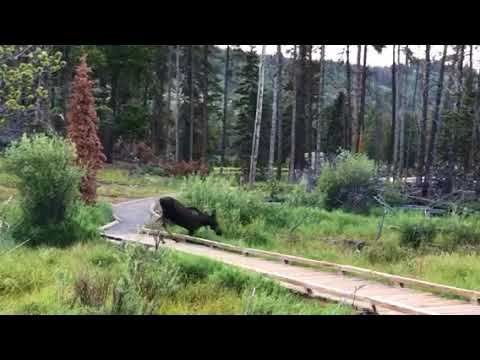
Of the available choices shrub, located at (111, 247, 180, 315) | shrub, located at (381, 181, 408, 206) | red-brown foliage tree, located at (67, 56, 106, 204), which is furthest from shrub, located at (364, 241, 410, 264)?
shrub, located at (381, 181, 408, 206)

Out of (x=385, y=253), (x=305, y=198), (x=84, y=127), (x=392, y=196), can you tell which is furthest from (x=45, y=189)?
(x=392, y=196)

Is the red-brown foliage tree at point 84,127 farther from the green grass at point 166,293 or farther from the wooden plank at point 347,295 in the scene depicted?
the wooden plank at point 347,295

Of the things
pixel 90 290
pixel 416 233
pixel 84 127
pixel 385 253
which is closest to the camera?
pixel 90 290

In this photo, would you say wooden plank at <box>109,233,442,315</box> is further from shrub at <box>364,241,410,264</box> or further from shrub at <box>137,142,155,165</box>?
shrub at <box>137,142,155,165</box>

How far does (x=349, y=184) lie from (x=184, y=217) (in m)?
6.98

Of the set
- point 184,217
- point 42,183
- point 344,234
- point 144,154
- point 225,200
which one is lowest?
point 344,234

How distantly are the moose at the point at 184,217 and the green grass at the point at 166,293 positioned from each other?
125 inches

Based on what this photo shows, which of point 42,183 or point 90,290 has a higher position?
point 42,183

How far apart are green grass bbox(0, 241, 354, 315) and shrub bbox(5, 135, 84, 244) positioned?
7.66 feet

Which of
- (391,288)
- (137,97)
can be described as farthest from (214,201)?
(137,97)

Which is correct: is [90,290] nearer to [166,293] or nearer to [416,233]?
[166,293]

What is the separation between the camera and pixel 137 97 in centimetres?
3403

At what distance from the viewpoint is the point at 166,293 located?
238 inches

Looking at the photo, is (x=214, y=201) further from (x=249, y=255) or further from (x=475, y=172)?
(x=475, y=172)
